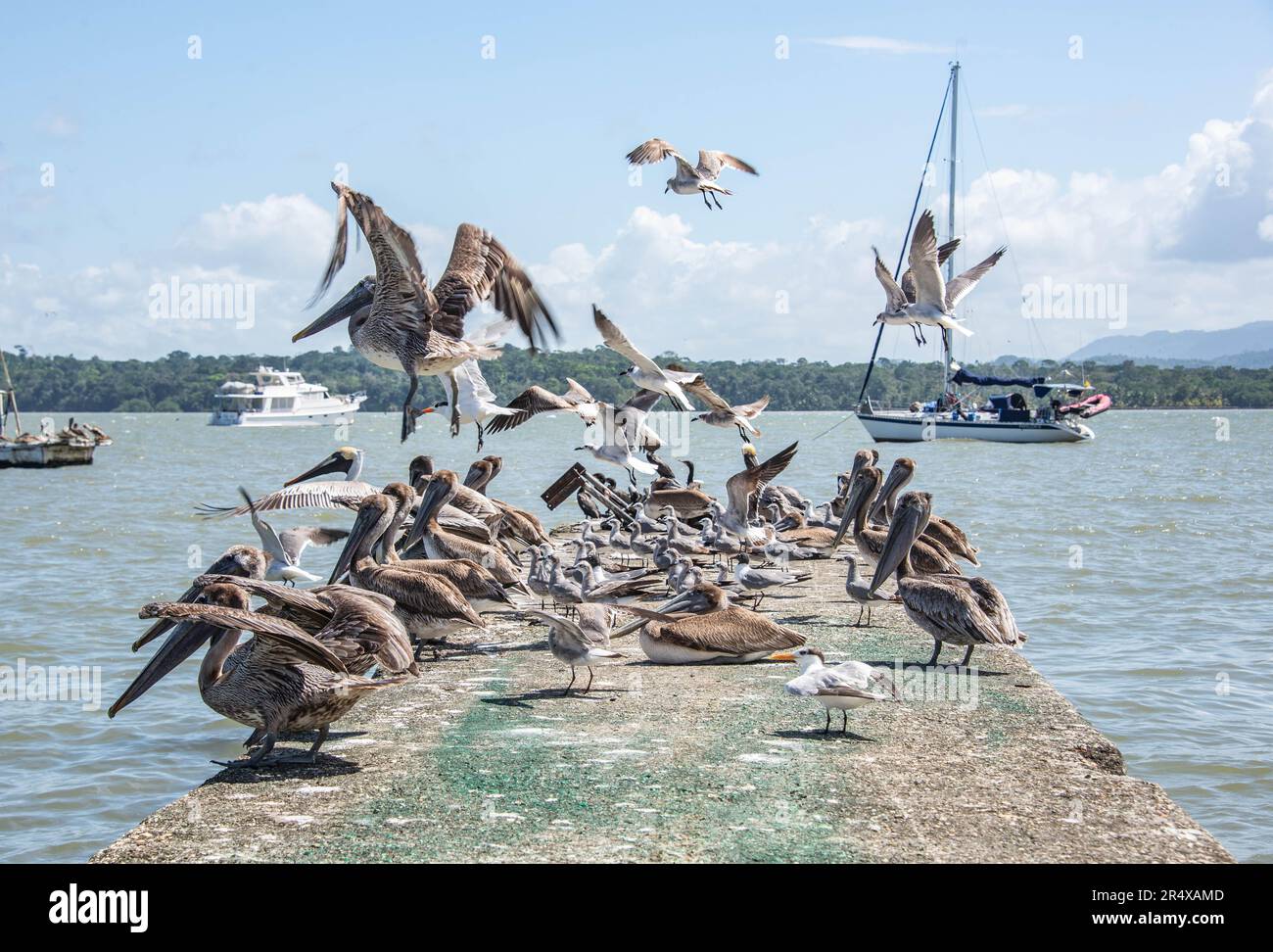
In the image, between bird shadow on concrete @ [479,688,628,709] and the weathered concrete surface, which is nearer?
the weathered concrete surface

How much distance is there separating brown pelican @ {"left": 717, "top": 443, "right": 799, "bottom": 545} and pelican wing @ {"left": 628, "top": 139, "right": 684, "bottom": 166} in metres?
3.03

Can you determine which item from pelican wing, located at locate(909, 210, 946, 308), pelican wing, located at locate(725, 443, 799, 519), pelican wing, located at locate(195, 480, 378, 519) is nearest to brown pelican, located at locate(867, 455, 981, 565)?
pelican wing, located at locate(725, 443, 799, 519)

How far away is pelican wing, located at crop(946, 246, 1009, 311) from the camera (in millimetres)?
13820

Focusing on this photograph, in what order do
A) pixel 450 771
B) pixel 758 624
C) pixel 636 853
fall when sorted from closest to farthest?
pixel 636 853, pixel 450 771, pixel 758 624

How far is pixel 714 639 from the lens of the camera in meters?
7.56

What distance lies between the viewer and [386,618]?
18.9ft

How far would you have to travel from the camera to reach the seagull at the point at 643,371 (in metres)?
11.0

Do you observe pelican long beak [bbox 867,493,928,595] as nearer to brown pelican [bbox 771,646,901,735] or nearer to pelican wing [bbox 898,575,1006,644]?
pelican wing [bbox 898,575,1006,644]

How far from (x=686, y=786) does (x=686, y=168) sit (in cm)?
847

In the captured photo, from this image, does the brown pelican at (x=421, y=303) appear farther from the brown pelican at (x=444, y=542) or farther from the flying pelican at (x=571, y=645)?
the flying pelican at (x=571, y=645)
